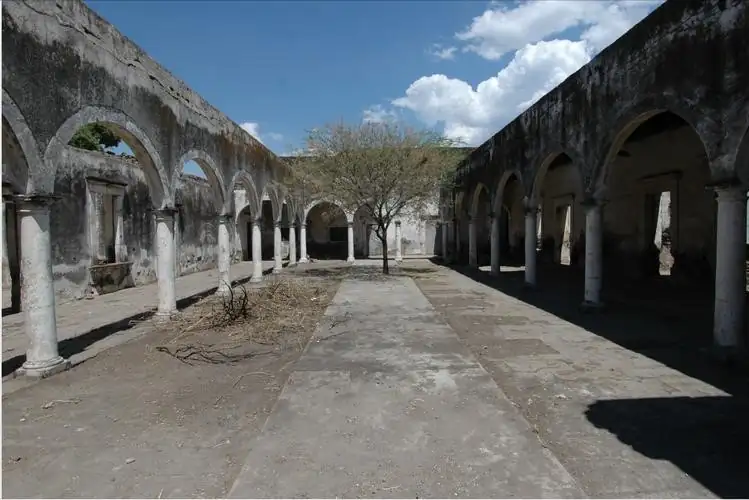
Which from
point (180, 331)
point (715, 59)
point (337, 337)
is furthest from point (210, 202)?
point (715, 59)

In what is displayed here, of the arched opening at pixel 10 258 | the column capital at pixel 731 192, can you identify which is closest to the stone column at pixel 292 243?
the arched opening at pixel 10 258

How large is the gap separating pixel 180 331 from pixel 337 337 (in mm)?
2795

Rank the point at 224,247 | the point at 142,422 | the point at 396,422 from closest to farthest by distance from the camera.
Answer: the point at 396,422, the point at 142,422, the point at 224,247

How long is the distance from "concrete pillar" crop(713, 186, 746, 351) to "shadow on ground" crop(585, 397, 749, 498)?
152 centimetres

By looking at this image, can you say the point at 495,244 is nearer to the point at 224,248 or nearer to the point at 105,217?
the point at 224,248

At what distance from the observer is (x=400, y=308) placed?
9320 millimetres

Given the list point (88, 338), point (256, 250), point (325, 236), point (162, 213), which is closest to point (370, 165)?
point (256, 250)

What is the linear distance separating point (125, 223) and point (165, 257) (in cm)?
659

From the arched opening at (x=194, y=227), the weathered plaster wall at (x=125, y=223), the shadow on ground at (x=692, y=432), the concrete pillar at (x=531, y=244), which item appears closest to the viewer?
the shadow on ground at (x=692, y=432)

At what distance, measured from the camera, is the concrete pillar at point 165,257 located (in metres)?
8.54

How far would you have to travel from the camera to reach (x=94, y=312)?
10.1 m

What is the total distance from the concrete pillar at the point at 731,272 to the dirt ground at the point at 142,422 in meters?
5.23

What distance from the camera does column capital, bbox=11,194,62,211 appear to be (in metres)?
5.18

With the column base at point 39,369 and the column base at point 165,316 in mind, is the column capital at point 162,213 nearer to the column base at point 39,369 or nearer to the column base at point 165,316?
the column base at point 165,316
